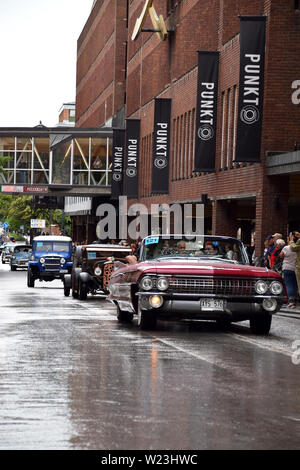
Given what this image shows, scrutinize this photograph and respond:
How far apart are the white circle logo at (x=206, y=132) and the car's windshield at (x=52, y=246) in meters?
7.61

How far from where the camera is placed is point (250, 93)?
99.3ft

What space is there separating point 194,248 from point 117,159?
44373 mm

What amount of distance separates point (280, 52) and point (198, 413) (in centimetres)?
2503

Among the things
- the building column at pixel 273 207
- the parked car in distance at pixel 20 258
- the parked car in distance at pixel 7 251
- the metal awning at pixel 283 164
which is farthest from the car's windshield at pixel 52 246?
the parked car in distance at pixel 7 251

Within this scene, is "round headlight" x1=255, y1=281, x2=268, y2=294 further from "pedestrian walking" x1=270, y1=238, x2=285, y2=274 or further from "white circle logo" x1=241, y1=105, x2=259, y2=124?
"white circle logo" x1=241, y1=105, x2=259, y2=124

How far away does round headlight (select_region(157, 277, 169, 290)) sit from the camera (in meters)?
15.2

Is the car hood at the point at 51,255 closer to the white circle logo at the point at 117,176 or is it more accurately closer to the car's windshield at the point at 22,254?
the white circle logo at the point at 117,176

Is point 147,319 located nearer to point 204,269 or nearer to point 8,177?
point 204,269

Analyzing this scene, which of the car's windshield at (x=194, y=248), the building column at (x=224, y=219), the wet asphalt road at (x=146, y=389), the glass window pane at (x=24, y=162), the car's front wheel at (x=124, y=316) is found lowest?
the car's front wheel at (x=124, y=316)

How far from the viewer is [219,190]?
3853 cm

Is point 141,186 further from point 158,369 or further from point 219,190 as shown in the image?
point 158,369

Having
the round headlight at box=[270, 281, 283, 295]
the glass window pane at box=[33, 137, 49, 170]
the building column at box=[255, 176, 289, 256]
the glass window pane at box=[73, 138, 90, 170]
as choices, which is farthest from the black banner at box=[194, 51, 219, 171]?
the glass window pane at box=[33, 137, 49, 170]

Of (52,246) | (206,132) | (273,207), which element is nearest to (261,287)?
(273,207)

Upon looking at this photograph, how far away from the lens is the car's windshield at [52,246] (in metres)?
40.5
